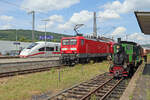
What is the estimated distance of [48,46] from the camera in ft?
108

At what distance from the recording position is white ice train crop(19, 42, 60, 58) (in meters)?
29.9

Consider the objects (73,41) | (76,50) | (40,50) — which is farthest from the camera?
(40,50)

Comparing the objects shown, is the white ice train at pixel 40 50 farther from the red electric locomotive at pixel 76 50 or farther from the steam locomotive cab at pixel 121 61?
the steam locomotive cab at pixel 121 61

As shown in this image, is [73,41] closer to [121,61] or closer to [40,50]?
[121,61]

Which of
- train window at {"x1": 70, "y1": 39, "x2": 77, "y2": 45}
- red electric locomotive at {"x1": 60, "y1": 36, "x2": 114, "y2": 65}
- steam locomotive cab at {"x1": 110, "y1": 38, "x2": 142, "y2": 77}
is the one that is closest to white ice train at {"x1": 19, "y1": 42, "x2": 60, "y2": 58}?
red electric locomotive at {"x1": 60, "y1": 36, "x2": 114, "y2": 65}

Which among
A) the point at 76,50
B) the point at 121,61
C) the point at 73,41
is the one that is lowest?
the point at 121,61

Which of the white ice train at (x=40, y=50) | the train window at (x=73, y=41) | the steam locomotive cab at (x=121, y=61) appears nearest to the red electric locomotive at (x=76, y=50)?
the train window at (x=73, y=41)

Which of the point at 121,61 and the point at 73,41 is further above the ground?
the point at 73,41

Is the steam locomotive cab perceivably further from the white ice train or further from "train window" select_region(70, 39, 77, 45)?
the white ice train

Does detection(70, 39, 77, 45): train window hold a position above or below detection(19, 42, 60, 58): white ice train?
above

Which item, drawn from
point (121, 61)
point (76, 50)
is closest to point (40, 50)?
point (76, 50)

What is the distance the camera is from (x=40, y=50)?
3145 cm

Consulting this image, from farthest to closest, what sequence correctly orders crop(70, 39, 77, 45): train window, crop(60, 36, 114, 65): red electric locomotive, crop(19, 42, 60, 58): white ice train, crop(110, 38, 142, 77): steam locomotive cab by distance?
crop(19, 42, 60, 58): white ice train < crop(70, 39, 77, 45): train window < crop(60, 36, 114, 65): red electric locomotive < crop(110, 38, 142, 77): steam locomotive cab

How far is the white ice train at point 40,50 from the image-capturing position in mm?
29859
